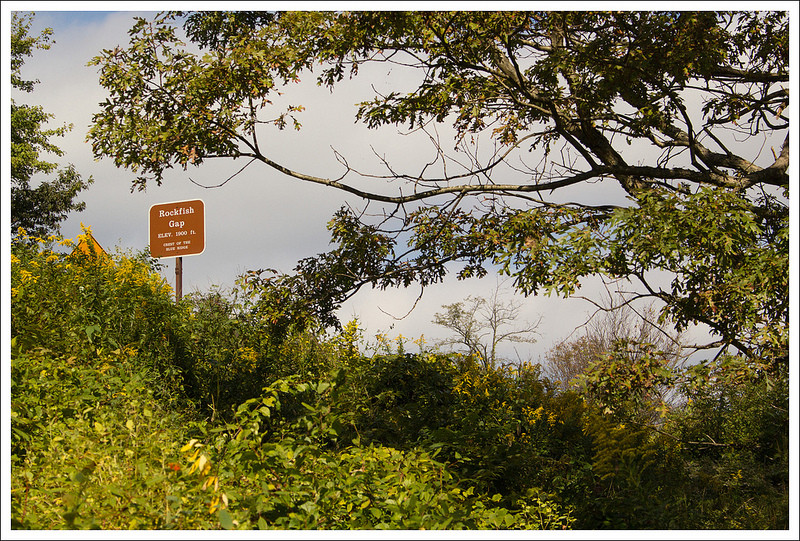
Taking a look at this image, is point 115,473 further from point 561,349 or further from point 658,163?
point 561,349

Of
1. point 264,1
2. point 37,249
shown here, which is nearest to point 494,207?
point 264,1

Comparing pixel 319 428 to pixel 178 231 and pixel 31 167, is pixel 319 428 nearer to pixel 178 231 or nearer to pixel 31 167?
pixel 178 231

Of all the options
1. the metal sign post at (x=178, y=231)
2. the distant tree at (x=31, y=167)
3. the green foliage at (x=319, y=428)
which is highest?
the distant tree at (x=31, y=167)

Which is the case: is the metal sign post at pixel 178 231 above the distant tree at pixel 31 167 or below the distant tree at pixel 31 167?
below

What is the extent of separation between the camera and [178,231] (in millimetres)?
10461

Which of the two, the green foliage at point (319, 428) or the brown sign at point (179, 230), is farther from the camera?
the brown sign at point (179, 230)

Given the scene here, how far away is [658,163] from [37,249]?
7.35 metres

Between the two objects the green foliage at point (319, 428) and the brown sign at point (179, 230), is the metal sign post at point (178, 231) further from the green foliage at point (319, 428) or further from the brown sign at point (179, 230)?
the green foliage at point (319, 428)

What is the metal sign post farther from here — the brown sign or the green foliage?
the green foliage

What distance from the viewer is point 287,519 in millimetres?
3904

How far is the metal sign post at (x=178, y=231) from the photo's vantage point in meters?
10.4

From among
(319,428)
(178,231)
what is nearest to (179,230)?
(178,231)

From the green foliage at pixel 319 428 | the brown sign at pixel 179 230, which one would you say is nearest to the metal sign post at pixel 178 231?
the brown sign at pixel 179 230

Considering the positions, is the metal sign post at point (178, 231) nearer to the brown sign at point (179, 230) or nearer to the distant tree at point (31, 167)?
the brown sign at point (179, 230)
